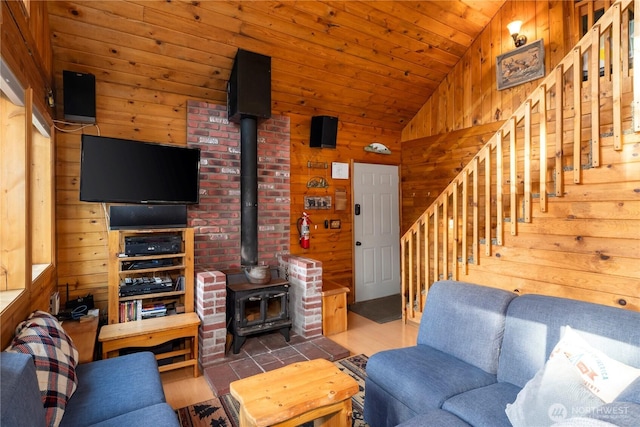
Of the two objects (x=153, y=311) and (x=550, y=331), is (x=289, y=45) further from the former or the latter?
(x=550, y=331)

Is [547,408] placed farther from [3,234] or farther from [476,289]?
[3,234]

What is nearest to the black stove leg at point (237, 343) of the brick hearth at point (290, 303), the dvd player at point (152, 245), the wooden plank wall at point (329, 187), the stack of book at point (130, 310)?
→ the brick hearth at point (290, 303)

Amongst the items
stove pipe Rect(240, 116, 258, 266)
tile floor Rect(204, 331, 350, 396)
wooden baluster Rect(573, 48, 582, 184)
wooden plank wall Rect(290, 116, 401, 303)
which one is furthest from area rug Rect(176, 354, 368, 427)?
wooden baluster Rect(573, 48, 582, 184)

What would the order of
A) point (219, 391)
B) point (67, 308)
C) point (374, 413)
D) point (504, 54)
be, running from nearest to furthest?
1. point (374, 413)
2. point (219, 391)
3. point (67, 308)
4. point (504, 54)

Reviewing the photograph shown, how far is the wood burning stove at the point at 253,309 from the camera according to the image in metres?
3.18

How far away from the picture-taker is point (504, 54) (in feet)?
13.7

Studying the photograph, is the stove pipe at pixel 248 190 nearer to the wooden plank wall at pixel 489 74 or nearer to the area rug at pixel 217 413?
the area rug at pixel 217 413

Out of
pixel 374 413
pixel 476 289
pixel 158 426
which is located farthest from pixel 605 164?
pixel 158 426

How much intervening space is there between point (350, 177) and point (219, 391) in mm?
3183

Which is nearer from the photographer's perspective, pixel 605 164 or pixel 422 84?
pixel 605 164

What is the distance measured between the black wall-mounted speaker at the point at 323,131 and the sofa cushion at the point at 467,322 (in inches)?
99.6

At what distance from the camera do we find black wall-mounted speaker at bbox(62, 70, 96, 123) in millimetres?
2938

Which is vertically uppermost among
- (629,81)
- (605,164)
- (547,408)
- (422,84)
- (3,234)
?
(422,84)

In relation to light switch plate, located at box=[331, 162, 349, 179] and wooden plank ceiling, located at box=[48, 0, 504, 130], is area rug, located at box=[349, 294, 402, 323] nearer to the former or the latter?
light switch plate, located at box=[331, 162, 349, 179]
